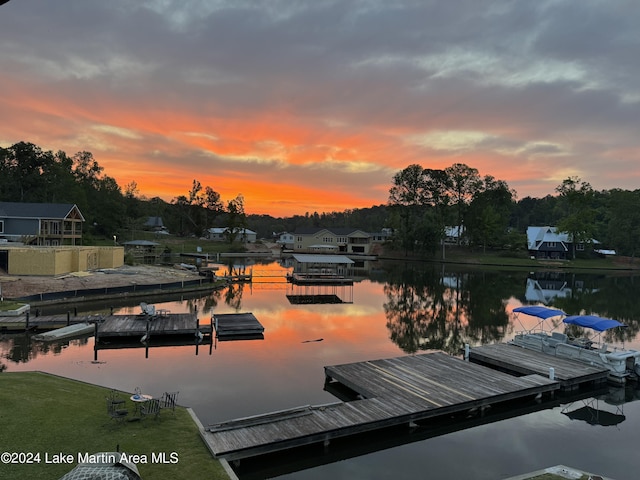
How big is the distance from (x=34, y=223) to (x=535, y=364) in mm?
54046

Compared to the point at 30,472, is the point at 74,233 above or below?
above

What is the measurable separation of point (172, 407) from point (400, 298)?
3444 cm

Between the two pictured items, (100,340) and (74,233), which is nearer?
(100,340)

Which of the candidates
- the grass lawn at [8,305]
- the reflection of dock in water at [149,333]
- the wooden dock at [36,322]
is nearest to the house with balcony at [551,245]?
the reflection of dock in water at [149,333]

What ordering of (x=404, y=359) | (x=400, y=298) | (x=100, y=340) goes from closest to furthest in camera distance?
(x=404, y=359) < (x=100, y=340) < (x=400, y=298)

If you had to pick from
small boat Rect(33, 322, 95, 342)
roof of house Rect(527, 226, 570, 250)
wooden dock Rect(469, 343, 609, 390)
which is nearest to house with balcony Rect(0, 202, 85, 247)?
small boat Rect(33, 322, 95, 342)

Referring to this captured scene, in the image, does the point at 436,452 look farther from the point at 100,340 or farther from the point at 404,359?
the point at 100,340

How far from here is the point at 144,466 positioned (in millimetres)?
10742

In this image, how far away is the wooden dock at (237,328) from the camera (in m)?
28.2

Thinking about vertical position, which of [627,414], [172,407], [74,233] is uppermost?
[74,233]

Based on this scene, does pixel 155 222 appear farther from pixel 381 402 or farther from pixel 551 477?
pixel 551 477

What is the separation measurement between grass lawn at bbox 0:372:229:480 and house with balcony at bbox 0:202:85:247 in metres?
42.3

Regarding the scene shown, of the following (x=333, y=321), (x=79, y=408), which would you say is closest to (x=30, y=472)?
(x=79, y=408)

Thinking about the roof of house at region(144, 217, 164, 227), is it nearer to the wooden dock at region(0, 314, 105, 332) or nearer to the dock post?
the wooden dock at region(0, 314, 105, 332)
